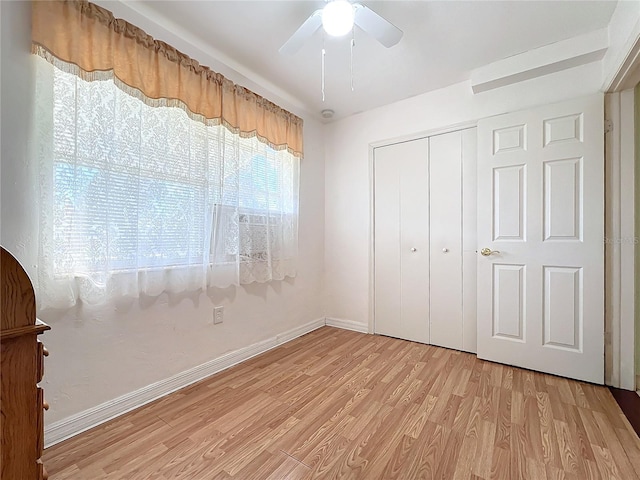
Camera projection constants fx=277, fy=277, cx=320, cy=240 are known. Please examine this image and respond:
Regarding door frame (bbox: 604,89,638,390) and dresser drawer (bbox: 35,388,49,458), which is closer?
dresser drawer (bbox: 35,388,49,458)

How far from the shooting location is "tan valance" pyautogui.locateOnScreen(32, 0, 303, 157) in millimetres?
1317

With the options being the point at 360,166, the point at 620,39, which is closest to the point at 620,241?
the point at 620,39

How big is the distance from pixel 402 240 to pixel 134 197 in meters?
2.26

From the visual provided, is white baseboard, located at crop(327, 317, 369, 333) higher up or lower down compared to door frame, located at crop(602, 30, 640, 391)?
A: lower down

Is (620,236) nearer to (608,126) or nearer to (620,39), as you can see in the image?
(608,126)

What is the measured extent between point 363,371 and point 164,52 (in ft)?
8.35

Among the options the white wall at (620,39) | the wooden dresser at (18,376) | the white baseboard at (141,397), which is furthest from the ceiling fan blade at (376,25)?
the white baseboard at (141,397)

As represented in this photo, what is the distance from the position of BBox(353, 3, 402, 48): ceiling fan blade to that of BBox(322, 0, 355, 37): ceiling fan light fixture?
0.16 feet

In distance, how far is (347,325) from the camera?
122 inches

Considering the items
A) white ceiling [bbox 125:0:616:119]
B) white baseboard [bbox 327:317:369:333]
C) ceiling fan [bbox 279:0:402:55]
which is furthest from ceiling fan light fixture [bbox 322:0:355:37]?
white baseboard [bbox 327:317:369:333]

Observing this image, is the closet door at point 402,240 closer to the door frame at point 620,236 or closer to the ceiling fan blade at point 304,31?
the door frame at point 620,236

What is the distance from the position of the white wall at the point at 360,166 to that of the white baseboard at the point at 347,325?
42 millimetres

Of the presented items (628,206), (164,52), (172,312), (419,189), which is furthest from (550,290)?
(164,52)

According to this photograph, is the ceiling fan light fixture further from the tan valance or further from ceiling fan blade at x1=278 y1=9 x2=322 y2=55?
the tan valance
